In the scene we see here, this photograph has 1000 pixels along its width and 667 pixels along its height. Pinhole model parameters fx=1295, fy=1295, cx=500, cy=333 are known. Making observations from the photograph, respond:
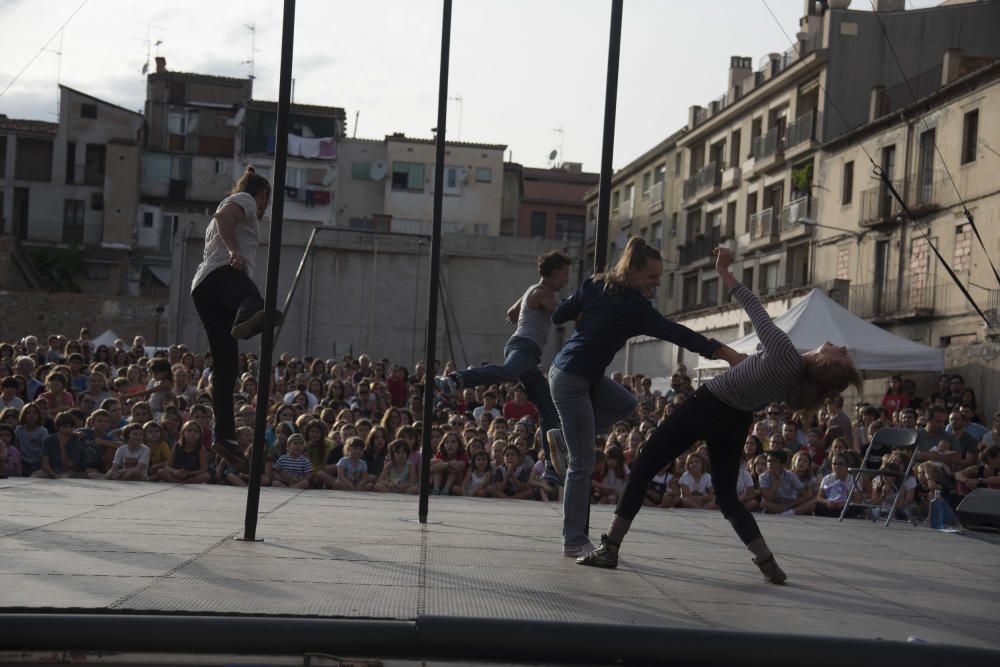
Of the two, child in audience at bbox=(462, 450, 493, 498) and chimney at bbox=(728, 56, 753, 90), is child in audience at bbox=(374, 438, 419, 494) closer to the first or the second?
child in audience at bbox=(462, 450, 493, 498)

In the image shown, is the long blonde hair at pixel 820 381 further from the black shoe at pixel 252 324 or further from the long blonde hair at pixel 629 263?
the black shoe at pixel 252 324

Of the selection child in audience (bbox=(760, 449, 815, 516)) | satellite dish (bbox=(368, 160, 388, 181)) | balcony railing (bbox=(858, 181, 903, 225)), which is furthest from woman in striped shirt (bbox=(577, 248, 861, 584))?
satellite dish (bbox=(368, 160, 388, 181))

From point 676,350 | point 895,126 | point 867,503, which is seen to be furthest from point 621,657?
point 676,350

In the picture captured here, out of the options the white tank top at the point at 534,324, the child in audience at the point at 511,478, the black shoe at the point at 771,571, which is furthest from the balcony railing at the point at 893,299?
the black shoe at the point at 771,571

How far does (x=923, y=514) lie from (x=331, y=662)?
11223 millimetres

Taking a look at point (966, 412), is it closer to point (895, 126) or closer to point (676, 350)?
point (895, 126)

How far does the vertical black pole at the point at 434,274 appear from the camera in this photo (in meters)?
8.20

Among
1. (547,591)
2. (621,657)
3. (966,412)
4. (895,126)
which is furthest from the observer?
(895,126)

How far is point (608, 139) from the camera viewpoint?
304 inches

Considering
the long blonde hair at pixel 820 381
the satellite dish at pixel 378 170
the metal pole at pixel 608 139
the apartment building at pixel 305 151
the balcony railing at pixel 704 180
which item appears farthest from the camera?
the satellite dish at pixel 378 170

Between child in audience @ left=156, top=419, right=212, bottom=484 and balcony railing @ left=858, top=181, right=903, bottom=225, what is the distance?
97.3 ft

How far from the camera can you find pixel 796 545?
8547 mm

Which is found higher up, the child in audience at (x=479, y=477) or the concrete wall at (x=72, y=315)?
the concrete wall at (x=72, y=315)

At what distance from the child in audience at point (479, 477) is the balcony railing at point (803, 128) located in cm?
3491
